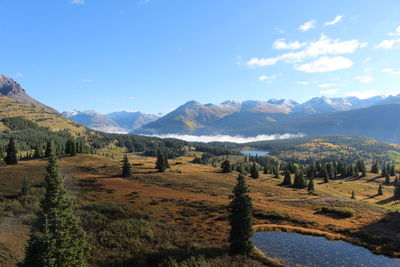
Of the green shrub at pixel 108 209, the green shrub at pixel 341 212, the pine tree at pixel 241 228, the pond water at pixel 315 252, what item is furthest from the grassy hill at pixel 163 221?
the pond water at pixel 315 252

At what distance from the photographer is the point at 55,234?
24.3 m

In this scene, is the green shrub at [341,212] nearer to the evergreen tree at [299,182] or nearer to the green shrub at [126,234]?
the green shrub at [126,234]

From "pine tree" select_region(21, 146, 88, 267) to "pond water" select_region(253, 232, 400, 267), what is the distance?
27.5 m

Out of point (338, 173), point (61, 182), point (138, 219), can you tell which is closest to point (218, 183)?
point (138, 219)

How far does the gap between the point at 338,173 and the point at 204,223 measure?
7091 inches

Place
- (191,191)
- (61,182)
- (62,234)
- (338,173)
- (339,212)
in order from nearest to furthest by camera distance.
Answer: (62,234)
(61,182)
(339,212)
(191,191)
(338,173)

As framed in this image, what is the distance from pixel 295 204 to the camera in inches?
2790

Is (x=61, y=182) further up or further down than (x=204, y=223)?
further up

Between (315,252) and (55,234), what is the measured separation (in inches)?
1459

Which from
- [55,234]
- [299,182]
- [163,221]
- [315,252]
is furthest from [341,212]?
[55,234]

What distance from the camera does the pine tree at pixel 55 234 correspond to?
2286 centimetres

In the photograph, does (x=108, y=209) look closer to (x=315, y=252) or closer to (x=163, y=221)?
(x=163, y=221)

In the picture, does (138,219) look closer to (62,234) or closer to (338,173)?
(62,234)

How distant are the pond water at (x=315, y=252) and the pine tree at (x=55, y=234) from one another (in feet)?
90.1
